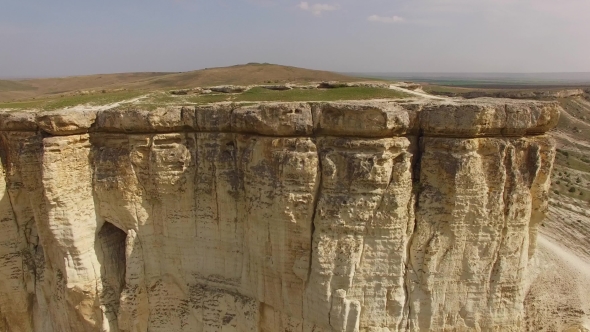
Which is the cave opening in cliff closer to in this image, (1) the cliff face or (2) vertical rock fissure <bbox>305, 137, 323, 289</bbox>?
(1) the cliff face

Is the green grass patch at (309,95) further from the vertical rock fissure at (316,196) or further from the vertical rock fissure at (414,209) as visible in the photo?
the vertical rock fissure at (316,196)

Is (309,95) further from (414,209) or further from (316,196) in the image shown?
(414,209)

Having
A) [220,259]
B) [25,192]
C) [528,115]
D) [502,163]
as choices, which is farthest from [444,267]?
[25,192]

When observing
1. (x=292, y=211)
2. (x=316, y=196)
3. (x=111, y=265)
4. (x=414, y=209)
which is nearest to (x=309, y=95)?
(x=316, y=196)

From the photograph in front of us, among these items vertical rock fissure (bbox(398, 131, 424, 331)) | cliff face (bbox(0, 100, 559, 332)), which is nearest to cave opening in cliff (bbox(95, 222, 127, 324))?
cliff face (bbox(0, 100, 559, 332))

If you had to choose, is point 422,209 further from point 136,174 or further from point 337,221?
point 136,174
